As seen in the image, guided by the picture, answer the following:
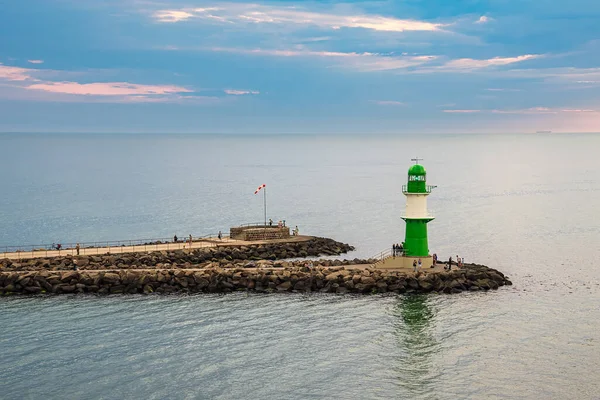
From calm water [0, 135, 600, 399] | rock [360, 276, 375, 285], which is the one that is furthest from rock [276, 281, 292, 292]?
rock [360, 276, 375, 285]

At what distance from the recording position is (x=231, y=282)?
2010 inches

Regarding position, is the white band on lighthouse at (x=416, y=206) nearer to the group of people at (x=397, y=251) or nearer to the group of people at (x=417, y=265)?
the group of people at (x=397, y=251)

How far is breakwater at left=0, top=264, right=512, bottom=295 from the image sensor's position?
5006 cm

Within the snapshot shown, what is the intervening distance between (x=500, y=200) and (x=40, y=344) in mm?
91005

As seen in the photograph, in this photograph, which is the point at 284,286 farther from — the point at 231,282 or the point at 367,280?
the point at 367,280

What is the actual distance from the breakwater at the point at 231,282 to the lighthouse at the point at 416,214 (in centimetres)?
221

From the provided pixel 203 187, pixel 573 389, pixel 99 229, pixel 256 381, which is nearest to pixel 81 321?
pixel 256 381

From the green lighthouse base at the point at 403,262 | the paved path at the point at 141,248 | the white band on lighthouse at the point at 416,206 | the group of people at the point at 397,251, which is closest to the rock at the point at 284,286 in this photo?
the green lighthouse base at the point at 403,262

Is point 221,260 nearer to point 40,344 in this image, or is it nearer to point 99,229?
point 40,344

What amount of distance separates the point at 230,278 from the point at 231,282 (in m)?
0.46

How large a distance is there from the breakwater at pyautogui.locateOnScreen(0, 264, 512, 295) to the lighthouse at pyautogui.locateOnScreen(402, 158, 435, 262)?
2.21 meters

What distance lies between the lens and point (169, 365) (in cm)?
3594

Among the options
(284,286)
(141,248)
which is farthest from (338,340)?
(141,248)

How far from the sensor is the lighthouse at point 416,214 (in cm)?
5334
